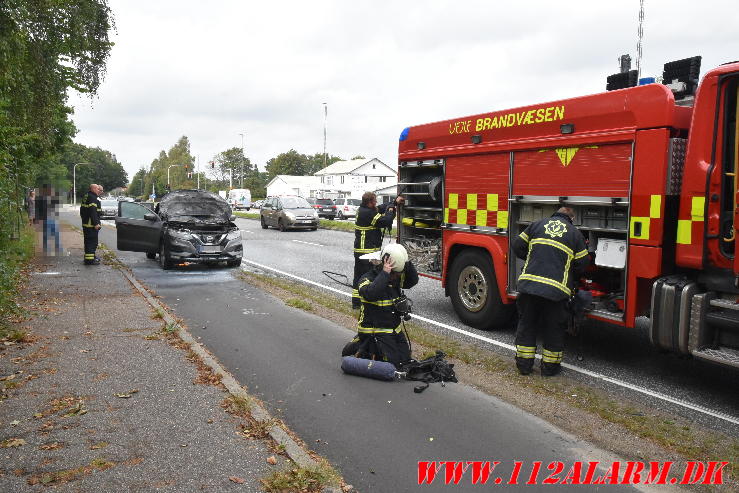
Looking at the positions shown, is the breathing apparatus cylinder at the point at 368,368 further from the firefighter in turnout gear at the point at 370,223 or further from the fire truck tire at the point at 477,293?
the firefighter in turnout gear at the point at 370,223

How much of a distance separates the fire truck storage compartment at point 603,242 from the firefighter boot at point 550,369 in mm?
749

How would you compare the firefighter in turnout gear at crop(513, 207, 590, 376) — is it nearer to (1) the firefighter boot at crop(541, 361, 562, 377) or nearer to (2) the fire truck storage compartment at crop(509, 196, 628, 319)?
(1) the firefighter boot at crop(541, 361, 562, 377)

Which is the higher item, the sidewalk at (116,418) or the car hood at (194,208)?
the car hood at (194,208)

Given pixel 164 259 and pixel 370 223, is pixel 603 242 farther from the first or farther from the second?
pixel 164 259

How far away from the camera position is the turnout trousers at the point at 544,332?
550 centimetres

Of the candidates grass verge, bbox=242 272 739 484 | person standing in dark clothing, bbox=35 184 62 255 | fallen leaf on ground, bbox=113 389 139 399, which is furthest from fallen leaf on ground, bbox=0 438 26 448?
person standing in dark clothing, bbox=35 184 62 255

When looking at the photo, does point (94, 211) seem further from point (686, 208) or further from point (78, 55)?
point (686, 208)

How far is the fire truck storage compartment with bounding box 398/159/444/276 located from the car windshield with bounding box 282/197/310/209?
745 inches

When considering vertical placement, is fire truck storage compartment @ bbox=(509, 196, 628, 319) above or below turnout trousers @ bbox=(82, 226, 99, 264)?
above

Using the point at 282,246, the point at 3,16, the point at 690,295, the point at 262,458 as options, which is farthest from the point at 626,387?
the point at 282,246

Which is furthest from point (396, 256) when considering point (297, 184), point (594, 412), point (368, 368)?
point (297, 184)

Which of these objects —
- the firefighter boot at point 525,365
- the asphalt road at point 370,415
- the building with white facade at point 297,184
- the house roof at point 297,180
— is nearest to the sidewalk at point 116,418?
the asphalt road at point 370,415

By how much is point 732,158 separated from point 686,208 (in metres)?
0.53

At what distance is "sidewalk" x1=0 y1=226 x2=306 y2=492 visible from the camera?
341cm
